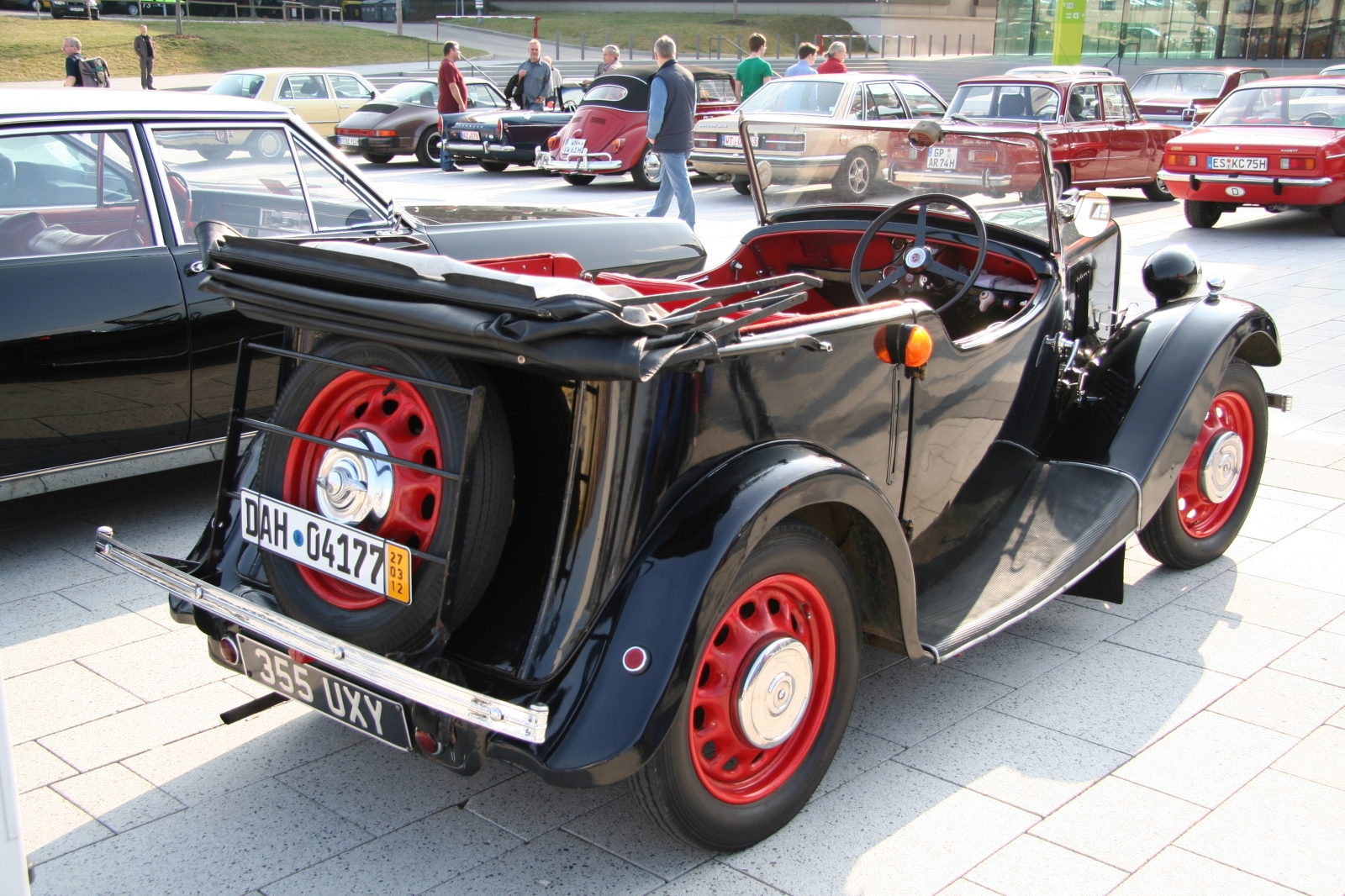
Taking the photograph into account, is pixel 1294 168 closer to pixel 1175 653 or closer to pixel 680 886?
pixel 1175 653

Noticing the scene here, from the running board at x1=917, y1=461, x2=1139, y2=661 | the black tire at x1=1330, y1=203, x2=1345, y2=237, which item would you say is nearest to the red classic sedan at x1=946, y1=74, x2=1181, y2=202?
the black tire at x1=1330, y1=203, x2=1345, y2=237

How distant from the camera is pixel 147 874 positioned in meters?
2.60

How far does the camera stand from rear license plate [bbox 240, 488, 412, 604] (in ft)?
8.04

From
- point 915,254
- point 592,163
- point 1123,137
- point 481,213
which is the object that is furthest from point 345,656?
point 1123,137

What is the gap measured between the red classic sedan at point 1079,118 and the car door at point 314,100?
1120 cm

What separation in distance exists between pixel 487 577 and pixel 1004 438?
2.15 metres

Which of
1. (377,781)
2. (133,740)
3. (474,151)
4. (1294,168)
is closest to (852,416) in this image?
(377,781)

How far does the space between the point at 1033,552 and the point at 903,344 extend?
38.6 inches

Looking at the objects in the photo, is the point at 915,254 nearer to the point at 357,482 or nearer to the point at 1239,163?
the point at 357,482

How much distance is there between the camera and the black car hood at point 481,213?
566 centimetres

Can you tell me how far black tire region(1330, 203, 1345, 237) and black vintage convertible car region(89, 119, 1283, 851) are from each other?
10764 mm

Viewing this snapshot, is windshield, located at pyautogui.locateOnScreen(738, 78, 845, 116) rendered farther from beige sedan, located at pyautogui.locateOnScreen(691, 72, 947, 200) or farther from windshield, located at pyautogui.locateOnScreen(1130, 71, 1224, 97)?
windshield, located at pyautogui.locateOnScreen(1130, 71, 1224, 97)

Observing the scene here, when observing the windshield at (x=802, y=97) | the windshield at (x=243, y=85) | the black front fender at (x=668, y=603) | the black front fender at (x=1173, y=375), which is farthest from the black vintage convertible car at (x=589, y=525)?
the windshield at (x=243, y=85)

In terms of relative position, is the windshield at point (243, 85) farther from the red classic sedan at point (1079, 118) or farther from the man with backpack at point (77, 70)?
the red classic sedan at point (1079, 118)
